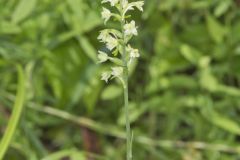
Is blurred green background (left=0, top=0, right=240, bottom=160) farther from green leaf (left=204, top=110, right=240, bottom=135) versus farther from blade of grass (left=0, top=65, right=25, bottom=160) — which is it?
blade of grass (left=0, top=65, right=25, bottom=160)

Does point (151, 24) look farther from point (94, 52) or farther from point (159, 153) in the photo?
point (159, 153)

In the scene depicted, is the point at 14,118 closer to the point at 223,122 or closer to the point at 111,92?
the point at 111,92

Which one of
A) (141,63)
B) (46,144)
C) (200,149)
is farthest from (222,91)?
(46,144)

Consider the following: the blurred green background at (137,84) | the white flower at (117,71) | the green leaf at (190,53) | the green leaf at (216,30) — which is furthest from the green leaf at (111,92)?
the white flower at (117,71)

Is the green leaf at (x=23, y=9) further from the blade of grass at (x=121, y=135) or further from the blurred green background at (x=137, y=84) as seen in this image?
the blade of grass at (x=121, y=135)

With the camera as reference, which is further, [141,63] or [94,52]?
[141,63]

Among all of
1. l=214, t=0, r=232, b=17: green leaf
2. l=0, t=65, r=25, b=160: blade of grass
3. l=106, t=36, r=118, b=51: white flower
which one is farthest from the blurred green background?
l=106, t=36, r=118, b=51: white flower
